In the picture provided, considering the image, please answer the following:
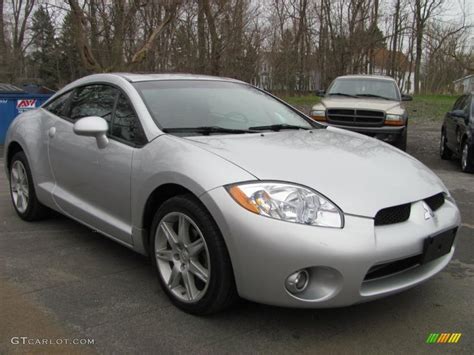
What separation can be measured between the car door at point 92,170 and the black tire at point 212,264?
0.60 meters

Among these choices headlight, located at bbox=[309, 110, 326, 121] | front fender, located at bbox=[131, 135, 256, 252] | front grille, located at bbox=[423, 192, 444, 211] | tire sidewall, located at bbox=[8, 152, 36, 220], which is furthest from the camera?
headlight, located at bbox=[309, 110, 326, 121]

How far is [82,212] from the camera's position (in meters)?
3.79

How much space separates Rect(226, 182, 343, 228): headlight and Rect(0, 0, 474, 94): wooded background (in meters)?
10.9

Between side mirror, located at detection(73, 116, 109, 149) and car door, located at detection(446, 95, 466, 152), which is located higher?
side mirror, located at detection(73, 116, 109, 149)

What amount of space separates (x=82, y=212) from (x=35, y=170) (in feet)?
3.13

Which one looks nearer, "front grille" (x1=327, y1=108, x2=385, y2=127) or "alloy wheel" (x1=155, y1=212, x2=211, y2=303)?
"alloy wheel" (x1=155, y1=212, x2=211, y2=303)

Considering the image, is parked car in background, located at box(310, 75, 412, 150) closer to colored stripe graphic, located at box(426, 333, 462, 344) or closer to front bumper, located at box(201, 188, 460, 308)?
colored stripe graphic, located at box(426, 333, 462, 344)

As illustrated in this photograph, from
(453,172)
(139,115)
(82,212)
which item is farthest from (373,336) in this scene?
(453,172)

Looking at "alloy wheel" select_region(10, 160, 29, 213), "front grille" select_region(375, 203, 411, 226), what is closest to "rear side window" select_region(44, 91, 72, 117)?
"alloy wheel" select_region(10, 160, 29, 213)

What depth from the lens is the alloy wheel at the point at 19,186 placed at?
4.71 metres

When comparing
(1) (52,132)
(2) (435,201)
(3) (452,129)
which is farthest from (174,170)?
(3) (452,129)

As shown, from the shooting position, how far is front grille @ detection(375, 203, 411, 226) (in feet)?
8.61

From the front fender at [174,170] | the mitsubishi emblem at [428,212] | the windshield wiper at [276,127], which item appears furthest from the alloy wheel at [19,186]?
the mitsubishi emblem at [428,212]

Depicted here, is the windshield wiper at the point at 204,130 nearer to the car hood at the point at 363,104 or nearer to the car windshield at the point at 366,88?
the car hood at the point at 363,104
